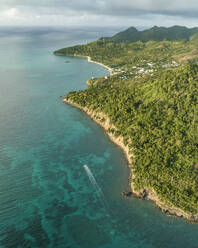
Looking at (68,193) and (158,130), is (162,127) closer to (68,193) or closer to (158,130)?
(158,130)

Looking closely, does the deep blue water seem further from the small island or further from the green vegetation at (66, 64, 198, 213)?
the green vegetation at (66, 64, 198, 213)

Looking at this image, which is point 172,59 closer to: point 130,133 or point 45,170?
point 130,133

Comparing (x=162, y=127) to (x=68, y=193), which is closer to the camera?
(x=68, y=193)

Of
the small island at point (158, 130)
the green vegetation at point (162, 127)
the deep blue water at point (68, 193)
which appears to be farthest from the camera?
the green vegetation at point (162, 127)

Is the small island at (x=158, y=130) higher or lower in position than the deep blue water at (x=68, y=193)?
higher

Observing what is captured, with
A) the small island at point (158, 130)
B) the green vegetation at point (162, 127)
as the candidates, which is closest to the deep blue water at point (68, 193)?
the small island at point (158, 130)

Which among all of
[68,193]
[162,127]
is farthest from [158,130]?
[68,193]

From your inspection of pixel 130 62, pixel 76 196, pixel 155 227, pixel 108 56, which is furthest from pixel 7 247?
pixel 108 56

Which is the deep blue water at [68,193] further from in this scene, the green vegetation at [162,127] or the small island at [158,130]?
the green vegetation at [162,127]
